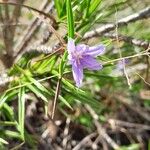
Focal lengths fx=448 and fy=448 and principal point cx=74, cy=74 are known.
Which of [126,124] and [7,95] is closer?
[7,95]

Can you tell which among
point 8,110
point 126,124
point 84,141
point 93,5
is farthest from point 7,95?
point 126,124

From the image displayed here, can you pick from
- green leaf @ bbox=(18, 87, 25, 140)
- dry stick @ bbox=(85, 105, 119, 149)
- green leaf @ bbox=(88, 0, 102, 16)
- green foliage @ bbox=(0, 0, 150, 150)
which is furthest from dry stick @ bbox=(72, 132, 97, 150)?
green leaf @ bbox=(88, 0, 102, 16)

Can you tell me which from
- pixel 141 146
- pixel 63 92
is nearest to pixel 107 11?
pixel 63 92

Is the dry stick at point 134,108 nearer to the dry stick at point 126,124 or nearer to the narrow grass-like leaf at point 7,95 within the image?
the dry stick at point 126,124

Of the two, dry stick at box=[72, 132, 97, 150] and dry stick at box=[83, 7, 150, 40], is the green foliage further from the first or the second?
dry stick at box=[72, 132, 97, 150]

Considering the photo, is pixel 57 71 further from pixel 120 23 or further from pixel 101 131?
pixel 101 131

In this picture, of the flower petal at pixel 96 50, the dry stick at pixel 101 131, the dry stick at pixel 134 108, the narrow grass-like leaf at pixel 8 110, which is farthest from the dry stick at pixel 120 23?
the dry stick at pixel 134 108
